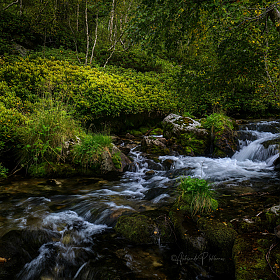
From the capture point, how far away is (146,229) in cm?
317

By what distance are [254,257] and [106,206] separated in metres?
2.74

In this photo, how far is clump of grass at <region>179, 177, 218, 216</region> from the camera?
3402 millimetres

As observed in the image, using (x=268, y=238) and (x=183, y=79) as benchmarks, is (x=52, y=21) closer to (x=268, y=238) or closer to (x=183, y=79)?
(x=183, y=79)

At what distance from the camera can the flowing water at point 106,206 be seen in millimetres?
2674

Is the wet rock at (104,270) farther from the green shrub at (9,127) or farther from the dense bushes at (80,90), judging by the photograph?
the dense bushes at (80,90)

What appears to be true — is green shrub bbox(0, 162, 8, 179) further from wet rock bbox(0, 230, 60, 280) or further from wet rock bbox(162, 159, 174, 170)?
wet rock bbox(162, 159, 174, 170)

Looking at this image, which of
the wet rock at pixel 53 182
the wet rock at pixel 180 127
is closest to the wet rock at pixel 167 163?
the wet rock at pixel 180 127

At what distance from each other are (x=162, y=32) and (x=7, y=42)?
15.9 metres

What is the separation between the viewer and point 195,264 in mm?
2672

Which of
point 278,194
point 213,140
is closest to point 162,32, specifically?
point 278,194

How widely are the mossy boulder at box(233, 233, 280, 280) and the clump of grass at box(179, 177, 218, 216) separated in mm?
795

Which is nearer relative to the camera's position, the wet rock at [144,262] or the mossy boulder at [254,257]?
the mossy boulder at [254,257]

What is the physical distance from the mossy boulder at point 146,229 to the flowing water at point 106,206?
0.36ft

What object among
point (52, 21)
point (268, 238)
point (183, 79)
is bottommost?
point (268, 238)
